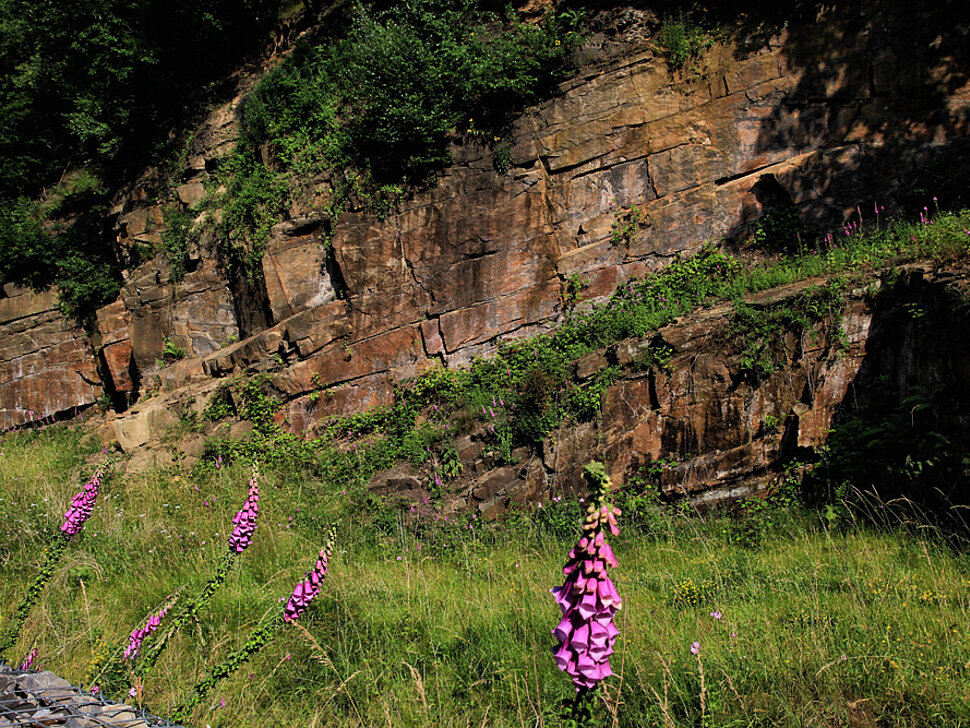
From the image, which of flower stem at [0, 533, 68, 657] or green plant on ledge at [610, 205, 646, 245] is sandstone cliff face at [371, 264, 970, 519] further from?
flower stem at [0, 533, 68, 657]

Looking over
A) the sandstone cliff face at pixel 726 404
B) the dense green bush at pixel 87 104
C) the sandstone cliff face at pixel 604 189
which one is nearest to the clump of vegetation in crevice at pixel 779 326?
the sandstone cliff face at pixel 726 404

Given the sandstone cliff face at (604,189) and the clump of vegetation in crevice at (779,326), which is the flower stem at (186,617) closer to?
the sandstone cliff face at (604,189)

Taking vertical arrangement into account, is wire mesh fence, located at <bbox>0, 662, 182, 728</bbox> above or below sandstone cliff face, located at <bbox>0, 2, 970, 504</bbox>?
below

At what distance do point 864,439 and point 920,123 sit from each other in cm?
519

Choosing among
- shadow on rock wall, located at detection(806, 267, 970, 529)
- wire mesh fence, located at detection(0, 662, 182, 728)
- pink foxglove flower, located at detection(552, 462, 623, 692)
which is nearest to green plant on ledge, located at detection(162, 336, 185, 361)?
wire mesh fence, located at detection(0, 662, 182, 728)

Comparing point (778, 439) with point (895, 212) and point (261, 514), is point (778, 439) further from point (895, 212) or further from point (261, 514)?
point (261, 514)

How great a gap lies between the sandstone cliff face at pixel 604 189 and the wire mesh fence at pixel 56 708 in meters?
5.70

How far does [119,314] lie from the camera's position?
11594mm

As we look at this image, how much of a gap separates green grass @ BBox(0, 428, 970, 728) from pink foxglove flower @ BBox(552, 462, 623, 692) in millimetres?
808

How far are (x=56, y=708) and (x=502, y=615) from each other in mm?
2682

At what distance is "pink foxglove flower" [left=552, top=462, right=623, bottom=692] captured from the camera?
187 centimetres

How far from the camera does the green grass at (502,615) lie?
3.26 meters

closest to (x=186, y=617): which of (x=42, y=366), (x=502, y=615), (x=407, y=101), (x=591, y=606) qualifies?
(x=502, y=615)

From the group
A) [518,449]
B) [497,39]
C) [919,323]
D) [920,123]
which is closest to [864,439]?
[919,323]
